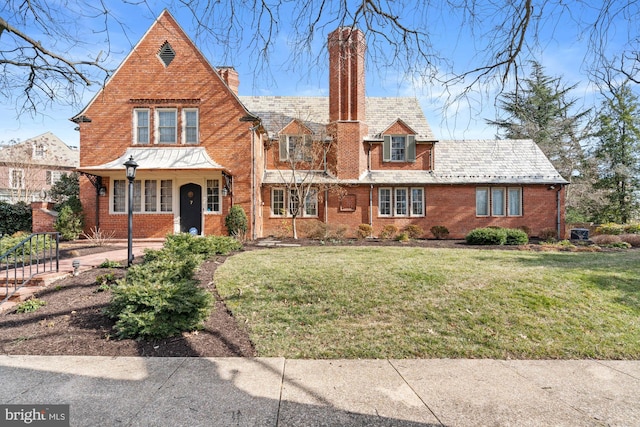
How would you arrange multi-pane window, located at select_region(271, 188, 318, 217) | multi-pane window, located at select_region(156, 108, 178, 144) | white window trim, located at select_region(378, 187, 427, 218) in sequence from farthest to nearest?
white window trim, located at select_region(378, 187, 427, 218) < multi-pane window, located at select_region(271, 188, 318, 217) < multi-pane window, located at select_region(156, 108, 178, 144)

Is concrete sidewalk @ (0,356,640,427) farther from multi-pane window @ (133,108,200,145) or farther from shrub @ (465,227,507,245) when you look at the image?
multi-pane window @ (133,108,200,145)

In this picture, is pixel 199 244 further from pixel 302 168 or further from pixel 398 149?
pixel 398 149

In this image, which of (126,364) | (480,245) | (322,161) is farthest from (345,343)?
(322,161)

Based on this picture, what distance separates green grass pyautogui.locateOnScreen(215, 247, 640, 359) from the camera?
4660 millimetres

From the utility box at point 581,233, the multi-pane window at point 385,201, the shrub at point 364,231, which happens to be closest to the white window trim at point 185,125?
the shrub at point 364,231

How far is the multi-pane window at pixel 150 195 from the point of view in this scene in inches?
629

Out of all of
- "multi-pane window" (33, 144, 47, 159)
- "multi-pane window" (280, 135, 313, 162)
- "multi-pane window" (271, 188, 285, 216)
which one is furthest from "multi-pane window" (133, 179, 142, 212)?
"multi-pane window" (33, 144, 47, 159)

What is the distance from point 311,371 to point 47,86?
714 cm

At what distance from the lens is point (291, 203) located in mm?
19031

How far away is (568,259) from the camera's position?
32.3ft

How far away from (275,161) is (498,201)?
13.0 metres

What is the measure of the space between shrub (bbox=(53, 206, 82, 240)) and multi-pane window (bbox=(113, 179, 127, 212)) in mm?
1599

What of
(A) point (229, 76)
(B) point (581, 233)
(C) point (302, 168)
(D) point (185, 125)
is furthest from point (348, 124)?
(B) point (581, 233)

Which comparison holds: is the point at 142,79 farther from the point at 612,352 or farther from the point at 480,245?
the point at 612,352
